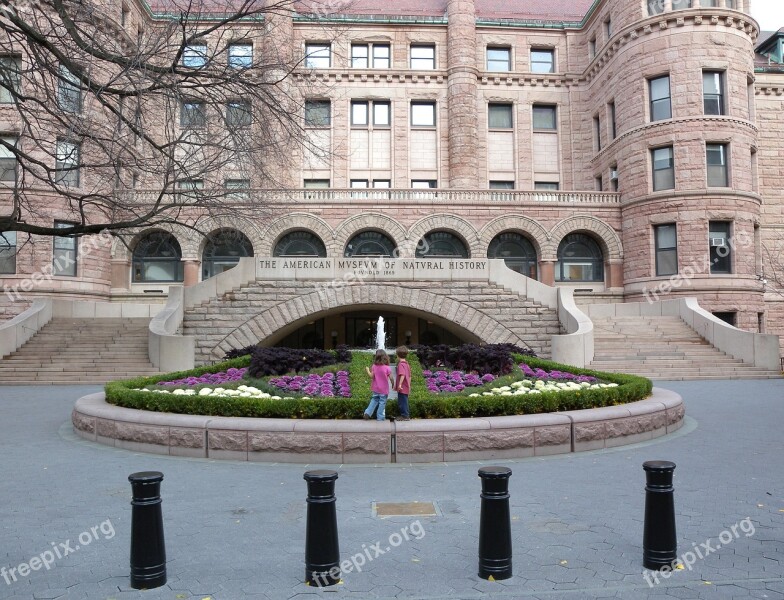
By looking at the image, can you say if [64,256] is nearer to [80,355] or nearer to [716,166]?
[80,355]

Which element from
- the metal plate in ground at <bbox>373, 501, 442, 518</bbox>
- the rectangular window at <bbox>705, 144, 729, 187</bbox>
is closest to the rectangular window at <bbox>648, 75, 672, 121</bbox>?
the rectangular window at <bbox>705, 144, 729, 187</bbox>

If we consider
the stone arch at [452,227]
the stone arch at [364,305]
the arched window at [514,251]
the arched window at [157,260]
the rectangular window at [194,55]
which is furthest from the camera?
the arched window at [514,251]

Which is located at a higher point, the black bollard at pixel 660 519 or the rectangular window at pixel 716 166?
the rectangular window at pixel 716 166

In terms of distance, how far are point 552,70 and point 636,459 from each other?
33341 millimetres

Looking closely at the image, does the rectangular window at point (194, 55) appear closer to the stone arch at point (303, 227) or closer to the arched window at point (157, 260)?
the stone arch at point (303, 227)

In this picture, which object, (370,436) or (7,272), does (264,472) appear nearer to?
(370,436)

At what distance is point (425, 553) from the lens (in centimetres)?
521

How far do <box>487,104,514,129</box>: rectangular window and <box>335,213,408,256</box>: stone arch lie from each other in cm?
1025

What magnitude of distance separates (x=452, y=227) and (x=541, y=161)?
9099 mm

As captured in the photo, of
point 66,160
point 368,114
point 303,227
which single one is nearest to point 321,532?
point 66,160

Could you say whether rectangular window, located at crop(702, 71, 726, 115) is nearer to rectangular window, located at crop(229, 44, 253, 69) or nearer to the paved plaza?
rectangular window, located at crop(229, 44, 253, 69)

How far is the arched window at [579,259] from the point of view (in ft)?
107

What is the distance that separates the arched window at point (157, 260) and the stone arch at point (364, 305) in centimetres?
1218

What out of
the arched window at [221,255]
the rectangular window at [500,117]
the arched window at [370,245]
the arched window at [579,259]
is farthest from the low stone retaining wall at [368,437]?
the rectangular window at [500,117]
